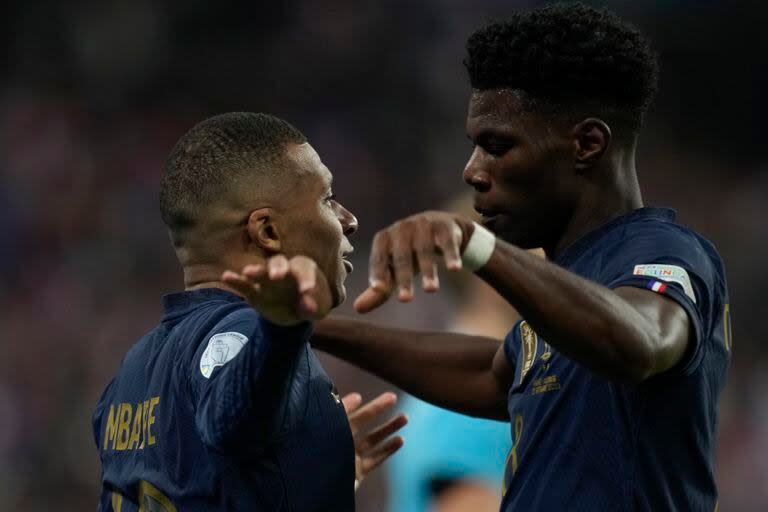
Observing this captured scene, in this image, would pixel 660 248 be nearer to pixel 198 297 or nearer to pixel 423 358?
pixel 198 297

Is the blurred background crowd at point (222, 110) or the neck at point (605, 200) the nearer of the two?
the neck at point (605, 200)

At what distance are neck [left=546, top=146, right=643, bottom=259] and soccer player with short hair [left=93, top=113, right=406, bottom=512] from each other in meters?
0.66

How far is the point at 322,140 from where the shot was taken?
883cm

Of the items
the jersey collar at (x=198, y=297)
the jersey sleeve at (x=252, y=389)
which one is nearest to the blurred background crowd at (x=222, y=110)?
the jersey collar at (x=198, y=297)

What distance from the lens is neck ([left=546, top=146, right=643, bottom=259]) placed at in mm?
3166

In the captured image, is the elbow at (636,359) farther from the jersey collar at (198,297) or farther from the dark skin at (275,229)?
the jersey collar at (198,297)

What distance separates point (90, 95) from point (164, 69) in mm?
626

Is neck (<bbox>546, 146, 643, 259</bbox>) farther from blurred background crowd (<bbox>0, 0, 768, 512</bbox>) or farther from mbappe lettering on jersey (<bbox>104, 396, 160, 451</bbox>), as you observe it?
blurred background crowd (<bbox>0, 0, 768, 512</bbox>)

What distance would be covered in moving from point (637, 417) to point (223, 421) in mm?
1061

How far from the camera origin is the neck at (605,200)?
317cm

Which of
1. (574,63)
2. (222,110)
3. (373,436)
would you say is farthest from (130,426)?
(222,110)

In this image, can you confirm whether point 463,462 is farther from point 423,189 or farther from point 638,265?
point 423,189

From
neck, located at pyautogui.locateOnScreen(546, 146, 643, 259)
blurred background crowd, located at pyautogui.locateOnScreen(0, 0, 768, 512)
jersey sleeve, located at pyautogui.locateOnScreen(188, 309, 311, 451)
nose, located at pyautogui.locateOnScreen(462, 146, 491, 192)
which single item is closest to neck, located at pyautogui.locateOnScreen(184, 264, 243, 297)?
jersey sleeve, located at pyautogui.locateOnScreen(188, 309, 311, 451)

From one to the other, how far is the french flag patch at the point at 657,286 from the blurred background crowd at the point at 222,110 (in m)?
5.15
